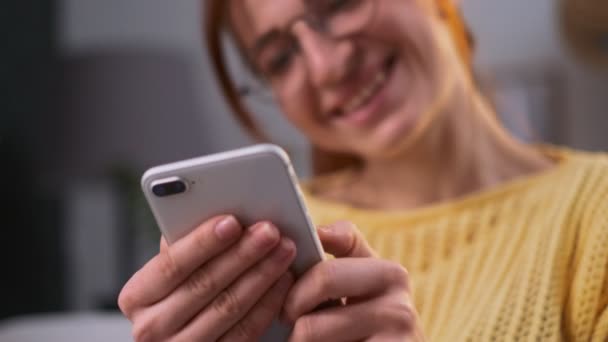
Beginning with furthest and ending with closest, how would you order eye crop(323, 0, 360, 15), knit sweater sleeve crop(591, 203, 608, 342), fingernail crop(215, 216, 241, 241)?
eye crop(323, 0, 360, 15) < knit sweater sleeve crop(591, 203, 608, 342) < fingernail crop(215, 216, 241, 241)

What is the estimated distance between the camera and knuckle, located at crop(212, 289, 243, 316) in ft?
1.08

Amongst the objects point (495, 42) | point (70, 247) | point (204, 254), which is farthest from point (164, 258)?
point (70, 247)

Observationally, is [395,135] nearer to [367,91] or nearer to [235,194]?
[367,91]

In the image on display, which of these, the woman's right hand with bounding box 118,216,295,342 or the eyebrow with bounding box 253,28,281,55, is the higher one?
the eyebrow with bounding box 253,28,281,55

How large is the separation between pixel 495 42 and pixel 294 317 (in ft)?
2.95

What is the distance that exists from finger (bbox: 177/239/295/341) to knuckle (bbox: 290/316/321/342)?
22 millimetres

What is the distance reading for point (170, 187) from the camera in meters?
0.33

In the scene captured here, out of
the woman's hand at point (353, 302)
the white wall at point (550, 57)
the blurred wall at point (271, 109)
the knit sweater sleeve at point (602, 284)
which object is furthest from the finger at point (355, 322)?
the white wall at point (550, 57)

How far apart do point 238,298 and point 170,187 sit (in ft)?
0.19

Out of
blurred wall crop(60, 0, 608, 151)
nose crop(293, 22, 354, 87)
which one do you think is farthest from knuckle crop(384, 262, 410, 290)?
blurred wall crop(60, 0, 608, 151)

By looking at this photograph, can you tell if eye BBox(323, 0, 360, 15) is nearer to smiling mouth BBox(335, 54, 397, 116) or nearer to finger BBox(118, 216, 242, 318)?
smiling mouth BBox(335, 54, 397, 116)

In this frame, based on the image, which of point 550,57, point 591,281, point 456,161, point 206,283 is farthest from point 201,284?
point 550,57

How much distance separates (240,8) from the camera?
62cm

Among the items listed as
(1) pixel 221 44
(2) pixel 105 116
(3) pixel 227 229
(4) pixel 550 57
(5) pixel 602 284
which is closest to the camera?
(3) pixel 227 229
